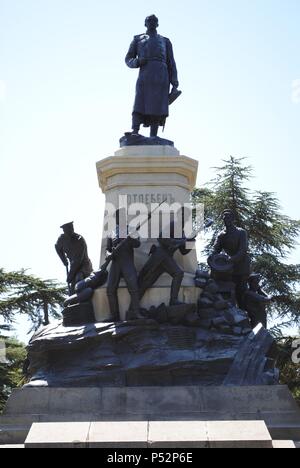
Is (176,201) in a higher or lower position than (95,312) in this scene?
higher

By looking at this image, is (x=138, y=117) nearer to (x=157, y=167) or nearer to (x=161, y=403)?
(x=157, y=167)

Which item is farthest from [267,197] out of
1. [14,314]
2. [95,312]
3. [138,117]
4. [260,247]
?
[95,312]

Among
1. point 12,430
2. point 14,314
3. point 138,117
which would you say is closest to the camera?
point 12,430

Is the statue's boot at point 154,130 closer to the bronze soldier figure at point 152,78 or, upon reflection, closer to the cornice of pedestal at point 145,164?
the bronze soldier figure at point 152,78

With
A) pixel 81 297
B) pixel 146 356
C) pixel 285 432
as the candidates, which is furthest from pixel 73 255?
pixel 285 432

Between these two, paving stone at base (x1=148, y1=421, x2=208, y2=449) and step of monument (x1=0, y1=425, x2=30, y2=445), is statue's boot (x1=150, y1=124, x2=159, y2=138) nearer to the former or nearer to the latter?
step of monument (x1=0, y1=425, x2=30, y2=445)

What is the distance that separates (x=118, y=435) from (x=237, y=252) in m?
6.55

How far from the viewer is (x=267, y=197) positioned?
2878 centimetres

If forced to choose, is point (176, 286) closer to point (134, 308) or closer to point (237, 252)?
point (134, 308)

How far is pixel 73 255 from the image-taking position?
53.3 feet

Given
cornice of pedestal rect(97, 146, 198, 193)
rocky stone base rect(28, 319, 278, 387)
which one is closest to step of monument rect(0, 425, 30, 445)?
rocky stone base rect(28, 319, 278, 387)

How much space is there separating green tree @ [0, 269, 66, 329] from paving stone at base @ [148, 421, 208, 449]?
A: 16927mm

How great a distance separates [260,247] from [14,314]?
25.7ft

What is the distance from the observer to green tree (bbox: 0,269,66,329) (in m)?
27.3
